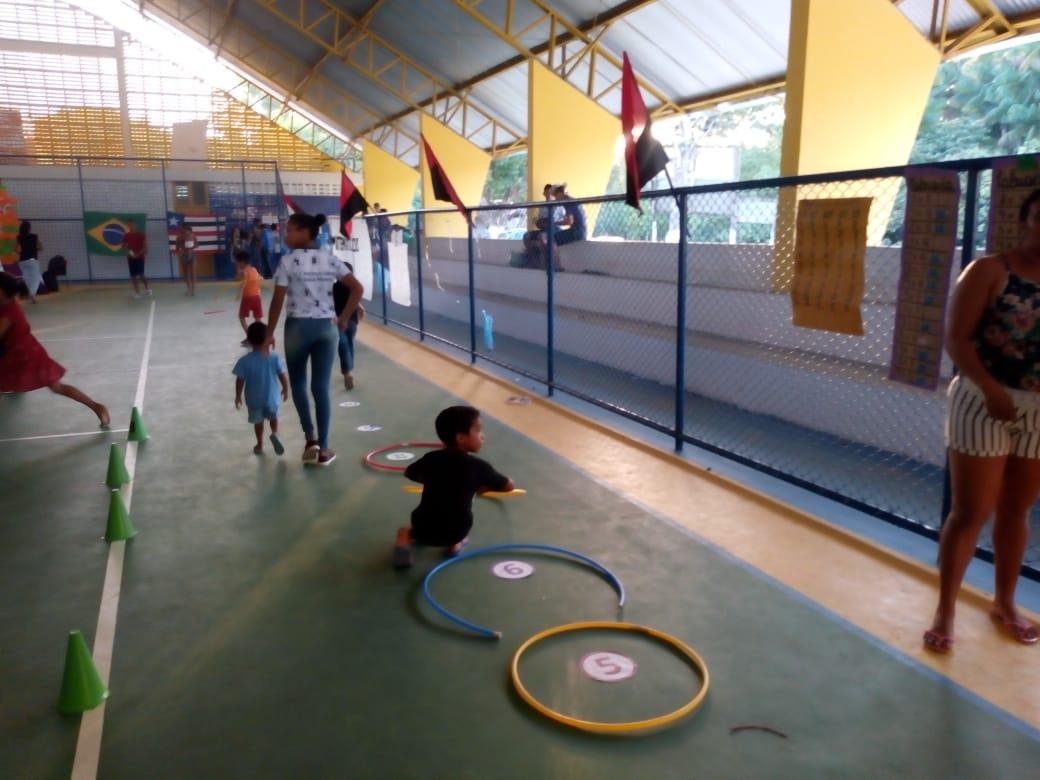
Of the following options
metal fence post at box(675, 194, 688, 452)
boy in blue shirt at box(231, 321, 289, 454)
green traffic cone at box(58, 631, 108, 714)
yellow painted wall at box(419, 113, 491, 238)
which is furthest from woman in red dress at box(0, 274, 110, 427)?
yellow painted wall at box(419, 113, 491, 238)

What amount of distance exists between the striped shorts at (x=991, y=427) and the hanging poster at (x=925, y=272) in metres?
0.74

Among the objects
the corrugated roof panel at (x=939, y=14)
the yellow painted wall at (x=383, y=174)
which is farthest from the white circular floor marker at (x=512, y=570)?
the yellow painted wall at (x=383, y=174)

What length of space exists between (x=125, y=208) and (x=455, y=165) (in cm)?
1106

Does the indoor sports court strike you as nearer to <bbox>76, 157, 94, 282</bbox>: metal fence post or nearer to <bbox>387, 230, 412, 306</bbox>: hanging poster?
<bbox>387, 230, 412, 306</bbox>: hanging poster

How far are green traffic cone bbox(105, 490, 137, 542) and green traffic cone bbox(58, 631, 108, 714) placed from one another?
162 cm

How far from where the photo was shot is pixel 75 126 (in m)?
27.2

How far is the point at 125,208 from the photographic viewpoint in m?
24.2

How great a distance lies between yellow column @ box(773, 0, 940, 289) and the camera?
7145 mm

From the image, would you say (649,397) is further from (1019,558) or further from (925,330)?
(1019,558)

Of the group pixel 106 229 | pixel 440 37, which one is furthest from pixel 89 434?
pixel 106 229

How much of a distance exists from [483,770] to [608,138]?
13.8 m

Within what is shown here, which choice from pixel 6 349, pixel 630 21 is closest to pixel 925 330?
pixel 6 349

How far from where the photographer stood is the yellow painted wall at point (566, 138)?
14.1 m

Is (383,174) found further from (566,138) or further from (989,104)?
(989,104)
